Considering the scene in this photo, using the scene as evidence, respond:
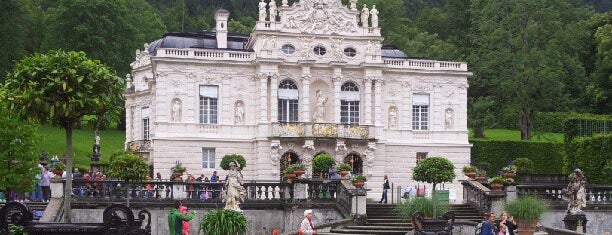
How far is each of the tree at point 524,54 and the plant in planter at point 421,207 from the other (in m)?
35.8

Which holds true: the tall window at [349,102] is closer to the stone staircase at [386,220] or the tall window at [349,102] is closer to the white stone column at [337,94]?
the white stone column at [337,94]

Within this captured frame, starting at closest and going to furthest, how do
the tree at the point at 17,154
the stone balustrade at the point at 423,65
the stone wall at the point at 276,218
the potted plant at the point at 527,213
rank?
the potted plant at the point at 527,213
the stone wall at the point at 276,218
the tree at the point at 17,154
the stone balustrade at the point at 423,65

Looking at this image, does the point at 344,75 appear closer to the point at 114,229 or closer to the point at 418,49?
the point at 418,49

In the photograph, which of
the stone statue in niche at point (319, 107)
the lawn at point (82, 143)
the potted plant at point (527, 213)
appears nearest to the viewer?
the potted plant at point (527, 213)

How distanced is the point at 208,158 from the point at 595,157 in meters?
16.9

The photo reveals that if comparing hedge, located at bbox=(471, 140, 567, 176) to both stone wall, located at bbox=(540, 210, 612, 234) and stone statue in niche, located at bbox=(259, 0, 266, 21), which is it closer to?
stone statue in niche, located at bbox=(259, 0, 266, 21)

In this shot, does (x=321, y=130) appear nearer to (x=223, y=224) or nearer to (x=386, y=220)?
(x=386, y=220)

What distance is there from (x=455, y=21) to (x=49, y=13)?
100 feet

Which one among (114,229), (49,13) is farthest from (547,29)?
(114,229)

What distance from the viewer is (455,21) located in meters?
89.2

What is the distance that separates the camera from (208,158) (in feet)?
171

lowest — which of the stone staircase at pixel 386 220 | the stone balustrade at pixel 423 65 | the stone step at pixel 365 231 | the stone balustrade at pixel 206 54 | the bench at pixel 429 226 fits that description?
the stone step at pixel 365 231

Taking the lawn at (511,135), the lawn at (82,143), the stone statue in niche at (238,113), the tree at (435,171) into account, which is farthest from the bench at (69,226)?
the lawn at (511,135)

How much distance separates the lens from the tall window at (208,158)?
52094mm
